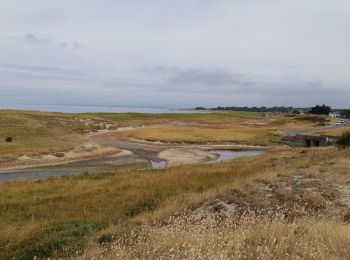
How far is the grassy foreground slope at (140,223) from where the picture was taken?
743 centimetres

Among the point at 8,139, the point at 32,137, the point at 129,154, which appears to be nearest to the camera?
the point at 129,154

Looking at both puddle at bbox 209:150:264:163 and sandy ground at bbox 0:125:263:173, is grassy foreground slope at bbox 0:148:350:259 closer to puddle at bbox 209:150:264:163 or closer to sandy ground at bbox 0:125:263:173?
sandy ground at bbox 0:125:263:173

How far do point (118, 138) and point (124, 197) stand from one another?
187ft

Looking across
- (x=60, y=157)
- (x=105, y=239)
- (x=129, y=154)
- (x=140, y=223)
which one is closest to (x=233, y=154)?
(x=129, y=154)

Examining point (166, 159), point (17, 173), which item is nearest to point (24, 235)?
point (17, 173)

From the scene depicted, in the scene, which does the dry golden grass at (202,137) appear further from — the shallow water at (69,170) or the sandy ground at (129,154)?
the shallow water at (69,170)

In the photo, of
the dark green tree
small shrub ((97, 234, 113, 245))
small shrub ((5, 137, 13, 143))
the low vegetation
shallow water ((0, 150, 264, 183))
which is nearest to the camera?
the low vegetation

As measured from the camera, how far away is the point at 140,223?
12.0 meters

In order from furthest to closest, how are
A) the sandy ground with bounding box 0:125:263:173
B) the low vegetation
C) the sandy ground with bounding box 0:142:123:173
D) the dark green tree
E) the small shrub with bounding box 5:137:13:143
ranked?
the dark green tree < the small shrub with bounding box 5:137:13:143 < the sandy ground with bounding box 0:125:263:173 < the sandy ground with bounding box 0:142:123:173 < the low vegetation

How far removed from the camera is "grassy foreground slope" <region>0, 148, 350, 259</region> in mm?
7430

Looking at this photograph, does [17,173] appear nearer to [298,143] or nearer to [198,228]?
[198,228]

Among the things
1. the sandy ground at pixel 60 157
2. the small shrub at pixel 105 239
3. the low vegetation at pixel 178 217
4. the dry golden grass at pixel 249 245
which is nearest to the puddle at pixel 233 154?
the sandy ground at pixel 60 157

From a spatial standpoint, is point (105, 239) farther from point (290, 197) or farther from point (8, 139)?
point (8, 139)

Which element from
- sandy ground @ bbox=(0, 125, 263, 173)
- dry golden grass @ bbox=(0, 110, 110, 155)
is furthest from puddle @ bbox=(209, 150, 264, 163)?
dry golden grass @ bbox=(0, 110, 110, 155)
